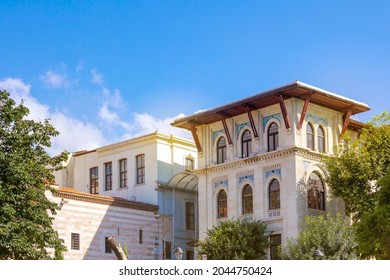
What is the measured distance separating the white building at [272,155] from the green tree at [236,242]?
3.30 ft

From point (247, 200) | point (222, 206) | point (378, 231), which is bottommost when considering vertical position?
point (378, 231)

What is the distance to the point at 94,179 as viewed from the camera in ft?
153

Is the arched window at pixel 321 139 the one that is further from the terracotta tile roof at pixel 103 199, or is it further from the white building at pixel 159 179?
the terracotta tile roof at pixel 103 199

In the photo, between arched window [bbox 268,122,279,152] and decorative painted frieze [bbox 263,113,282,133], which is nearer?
decorative painted frieze [bbox 263,113,282,133]

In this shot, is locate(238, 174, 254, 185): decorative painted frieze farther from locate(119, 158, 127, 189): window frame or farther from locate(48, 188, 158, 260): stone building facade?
locate(119, 158, 127, 189): window frame

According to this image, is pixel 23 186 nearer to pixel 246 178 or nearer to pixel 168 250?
pixel 246 178

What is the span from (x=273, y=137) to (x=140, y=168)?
10.0 m

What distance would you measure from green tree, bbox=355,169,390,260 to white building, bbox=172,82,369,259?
8.43 m

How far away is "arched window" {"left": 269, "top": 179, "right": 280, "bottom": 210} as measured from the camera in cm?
3603

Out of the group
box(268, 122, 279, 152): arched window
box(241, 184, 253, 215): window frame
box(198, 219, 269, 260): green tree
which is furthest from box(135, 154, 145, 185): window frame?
box(268, 122, 279, 152): arched window

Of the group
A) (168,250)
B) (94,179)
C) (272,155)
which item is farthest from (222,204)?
(94,179)

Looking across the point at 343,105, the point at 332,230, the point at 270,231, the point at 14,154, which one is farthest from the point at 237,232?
the point at 14,154

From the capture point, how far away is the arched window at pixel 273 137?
3671 centimetres

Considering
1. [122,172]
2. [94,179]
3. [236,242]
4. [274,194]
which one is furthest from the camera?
[94,179]
